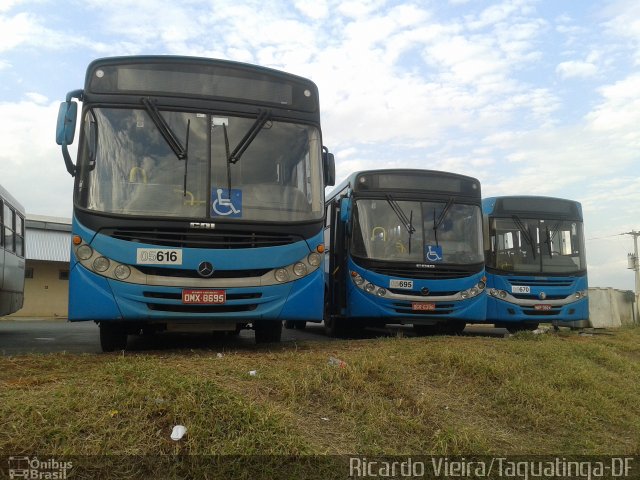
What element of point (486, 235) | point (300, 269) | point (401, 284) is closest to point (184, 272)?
point (300, 269)

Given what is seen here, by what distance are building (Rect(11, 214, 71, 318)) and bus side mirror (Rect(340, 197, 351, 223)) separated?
25021 mm

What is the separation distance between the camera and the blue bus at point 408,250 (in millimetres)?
10344

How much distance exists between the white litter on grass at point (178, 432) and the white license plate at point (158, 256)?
10.6ft

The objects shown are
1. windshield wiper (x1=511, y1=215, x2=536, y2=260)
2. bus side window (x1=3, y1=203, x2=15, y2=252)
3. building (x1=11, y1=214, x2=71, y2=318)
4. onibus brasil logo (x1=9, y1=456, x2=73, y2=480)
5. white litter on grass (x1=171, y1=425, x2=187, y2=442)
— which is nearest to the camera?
onibus brasil logo (x1=9, y1=456, x2=73, y2=480)

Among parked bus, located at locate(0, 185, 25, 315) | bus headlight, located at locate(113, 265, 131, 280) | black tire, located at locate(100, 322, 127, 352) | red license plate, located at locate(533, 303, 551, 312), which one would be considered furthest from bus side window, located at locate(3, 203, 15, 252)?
red license plate, located at locate(533, 303, 551, 312)

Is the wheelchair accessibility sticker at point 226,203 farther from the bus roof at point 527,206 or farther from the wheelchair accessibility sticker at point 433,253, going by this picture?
the bus roof at point 527,206

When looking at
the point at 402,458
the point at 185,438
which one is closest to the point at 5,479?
the point at 185,438

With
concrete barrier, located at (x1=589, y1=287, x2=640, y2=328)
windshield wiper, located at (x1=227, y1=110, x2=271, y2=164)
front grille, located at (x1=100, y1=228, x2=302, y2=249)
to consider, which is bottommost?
concrete barrier, located at (x1=589, y1=287, x2=640, y2=328)

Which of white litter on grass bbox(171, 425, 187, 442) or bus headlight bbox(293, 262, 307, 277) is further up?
bus headlight bbox(293, 262, 307, 277)

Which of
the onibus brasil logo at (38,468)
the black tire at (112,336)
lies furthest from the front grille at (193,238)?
the onibus brasil logo at (38,468)

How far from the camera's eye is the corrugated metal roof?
102 ft

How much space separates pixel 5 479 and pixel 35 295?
3309 centimetres

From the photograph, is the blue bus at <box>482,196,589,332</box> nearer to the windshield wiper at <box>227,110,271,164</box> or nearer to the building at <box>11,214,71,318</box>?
the windshield wiper at <box>227,110,271,164</box>

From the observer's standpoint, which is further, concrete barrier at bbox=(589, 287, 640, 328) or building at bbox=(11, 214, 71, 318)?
building at bbox=(11, 214, 71, 318)
